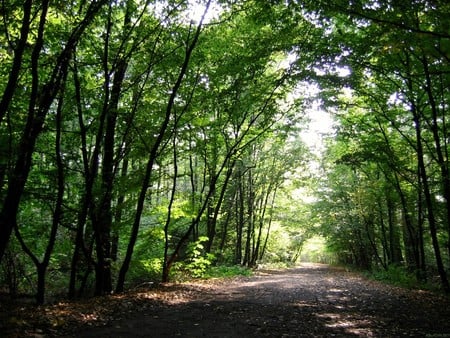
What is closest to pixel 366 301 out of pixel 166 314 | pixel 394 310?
pixel 394 310

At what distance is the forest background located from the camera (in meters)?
7.47

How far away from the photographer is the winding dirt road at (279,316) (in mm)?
6133

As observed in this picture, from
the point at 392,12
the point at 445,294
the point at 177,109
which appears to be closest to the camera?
the point at 392,12

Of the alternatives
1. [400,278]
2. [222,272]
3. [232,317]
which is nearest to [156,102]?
[232,317]

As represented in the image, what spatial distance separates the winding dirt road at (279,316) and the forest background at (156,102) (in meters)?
2.31

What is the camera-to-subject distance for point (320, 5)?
7441 mm

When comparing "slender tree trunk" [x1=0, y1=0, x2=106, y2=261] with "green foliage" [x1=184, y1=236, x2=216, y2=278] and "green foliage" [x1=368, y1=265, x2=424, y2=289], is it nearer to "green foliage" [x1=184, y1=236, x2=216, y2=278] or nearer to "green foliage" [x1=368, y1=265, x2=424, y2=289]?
"green foliage" [x1=184, y1=236, x2=216, y2=278]

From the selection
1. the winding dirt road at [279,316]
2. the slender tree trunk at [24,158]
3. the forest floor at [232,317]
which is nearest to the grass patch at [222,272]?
the winding dirt road at [279,316]

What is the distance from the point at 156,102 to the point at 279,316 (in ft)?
27.6

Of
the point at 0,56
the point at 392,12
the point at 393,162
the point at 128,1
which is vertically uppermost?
the point at 128,1

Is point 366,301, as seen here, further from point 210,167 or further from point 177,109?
point 210,167

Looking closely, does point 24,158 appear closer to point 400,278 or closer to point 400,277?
point 400,278

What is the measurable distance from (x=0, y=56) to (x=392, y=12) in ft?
32.7

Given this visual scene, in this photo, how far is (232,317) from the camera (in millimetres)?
7453
